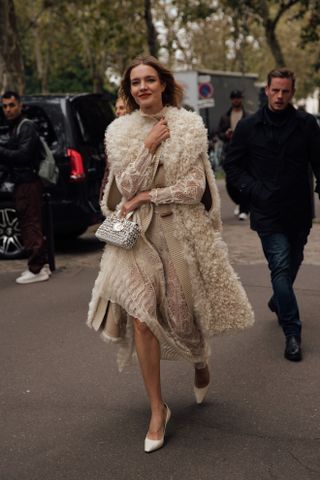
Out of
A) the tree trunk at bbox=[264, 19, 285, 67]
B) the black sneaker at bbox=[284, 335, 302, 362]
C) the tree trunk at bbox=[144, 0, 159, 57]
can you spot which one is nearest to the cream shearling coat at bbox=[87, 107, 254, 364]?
the black sneaker at bbox=[284, 335, 302, 362]

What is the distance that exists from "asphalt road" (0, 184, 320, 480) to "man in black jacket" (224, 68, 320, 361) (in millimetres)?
472

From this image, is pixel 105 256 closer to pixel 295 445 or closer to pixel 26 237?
pixel 295 445

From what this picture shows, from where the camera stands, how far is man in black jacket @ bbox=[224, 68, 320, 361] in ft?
19.1

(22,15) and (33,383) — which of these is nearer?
(33,383)

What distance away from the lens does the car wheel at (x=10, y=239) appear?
10.3 metres

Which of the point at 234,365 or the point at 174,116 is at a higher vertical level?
the point at 174,116

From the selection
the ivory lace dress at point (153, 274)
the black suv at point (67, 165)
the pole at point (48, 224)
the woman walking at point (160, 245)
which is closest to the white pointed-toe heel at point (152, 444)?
the woman walking at point (160, 245)

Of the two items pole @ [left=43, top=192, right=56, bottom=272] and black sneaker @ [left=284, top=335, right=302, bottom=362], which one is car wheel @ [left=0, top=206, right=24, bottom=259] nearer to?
pole @ [left=43, top=192, right=56, bottom=272]

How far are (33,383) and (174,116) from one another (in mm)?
2069

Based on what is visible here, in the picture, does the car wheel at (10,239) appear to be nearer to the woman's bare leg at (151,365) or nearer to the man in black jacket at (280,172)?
the man in black jacket at (280,172)

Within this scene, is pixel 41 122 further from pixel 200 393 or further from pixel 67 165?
pixel 200 393

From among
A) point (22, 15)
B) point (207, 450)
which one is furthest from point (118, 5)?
point (207, 450)

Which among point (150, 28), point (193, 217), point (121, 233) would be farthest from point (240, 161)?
point (150, 28)

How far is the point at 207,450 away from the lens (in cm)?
425
